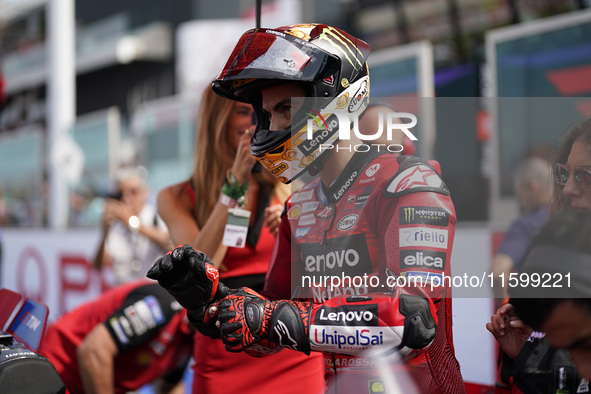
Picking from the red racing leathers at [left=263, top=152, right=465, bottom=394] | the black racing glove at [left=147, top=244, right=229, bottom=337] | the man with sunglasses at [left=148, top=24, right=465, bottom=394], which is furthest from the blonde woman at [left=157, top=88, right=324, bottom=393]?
the black racing glove at [left=147, top=244, right=229, bottom=337]

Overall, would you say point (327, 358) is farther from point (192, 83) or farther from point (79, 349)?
point (192, 83)

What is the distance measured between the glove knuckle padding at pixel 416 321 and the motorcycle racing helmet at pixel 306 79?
523mm

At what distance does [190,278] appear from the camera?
5.08 ft

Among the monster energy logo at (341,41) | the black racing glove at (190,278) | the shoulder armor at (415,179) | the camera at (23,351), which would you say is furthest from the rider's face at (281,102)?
the camera at (23,351)

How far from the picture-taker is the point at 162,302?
10.7 ft

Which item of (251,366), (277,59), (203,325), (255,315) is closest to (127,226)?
(251,366)

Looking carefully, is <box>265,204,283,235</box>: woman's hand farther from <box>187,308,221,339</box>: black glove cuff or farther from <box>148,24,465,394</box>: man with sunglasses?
<box>187,308,221,339</box>: black glove cuff

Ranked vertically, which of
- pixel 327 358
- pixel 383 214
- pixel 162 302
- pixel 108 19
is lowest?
pixel 162 302

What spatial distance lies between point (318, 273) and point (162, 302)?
1741 millimetres

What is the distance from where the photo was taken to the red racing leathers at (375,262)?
1447 millimetres

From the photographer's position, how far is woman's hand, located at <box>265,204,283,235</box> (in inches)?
101

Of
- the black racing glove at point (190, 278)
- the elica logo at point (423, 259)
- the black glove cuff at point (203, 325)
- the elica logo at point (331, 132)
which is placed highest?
the elica logo at point (331, 132)

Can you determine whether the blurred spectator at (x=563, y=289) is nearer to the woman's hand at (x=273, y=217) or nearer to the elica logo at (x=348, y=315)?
the elica logo at (x=348, y=315)

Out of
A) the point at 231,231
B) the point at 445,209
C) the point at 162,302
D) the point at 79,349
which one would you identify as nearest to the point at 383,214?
the point at 445,209
